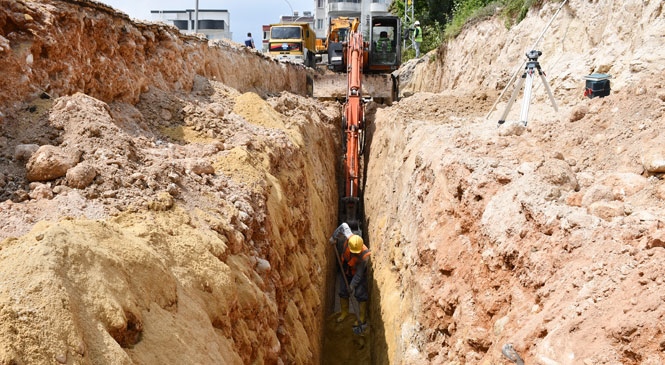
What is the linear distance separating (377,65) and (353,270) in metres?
9.85

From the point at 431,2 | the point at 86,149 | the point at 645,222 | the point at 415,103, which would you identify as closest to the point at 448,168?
the point at 645,222

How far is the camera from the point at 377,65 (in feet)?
59.1

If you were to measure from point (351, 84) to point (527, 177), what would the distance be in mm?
9466

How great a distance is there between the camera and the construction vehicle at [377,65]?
1762 cm

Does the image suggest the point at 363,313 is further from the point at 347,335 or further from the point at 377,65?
the point at 377,65

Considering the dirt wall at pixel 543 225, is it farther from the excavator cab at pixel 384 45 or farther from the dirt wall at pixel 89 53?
the excavator cab at pixel 384 45

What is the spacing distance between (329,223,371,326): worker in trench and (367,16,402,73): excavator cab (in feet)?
30.0

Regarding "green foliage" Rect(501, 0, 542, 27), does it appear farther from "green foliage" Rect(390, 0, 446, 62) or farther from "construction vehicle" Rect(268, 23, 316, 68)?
"green foliage" Rect(390, 0, 446, 62)

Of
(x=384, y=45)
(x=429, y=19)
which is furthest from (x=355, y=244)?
(x=429, y=19)

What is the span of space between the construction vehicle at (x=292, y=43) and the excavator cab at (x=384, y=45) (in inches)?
245

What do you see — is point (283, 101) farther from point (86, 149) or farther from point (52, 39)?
point (86, 149)

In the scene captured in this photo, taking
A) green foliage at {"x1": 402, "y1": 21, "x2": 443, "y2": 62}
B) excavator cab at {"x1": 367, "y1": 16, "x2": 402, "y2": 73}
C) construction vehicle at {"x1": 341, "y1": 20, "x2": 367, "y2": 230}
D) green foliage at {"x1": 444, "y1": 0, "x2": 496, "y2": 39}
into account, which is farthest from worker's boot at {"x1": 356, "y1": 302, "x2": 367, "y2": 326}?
green foliage at {"x1": 402, "y1": 21, "x2": 443, "y2": 62}

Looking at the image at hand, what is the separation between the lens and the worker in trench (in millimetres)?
9789

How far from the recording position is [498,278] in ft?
15.1
